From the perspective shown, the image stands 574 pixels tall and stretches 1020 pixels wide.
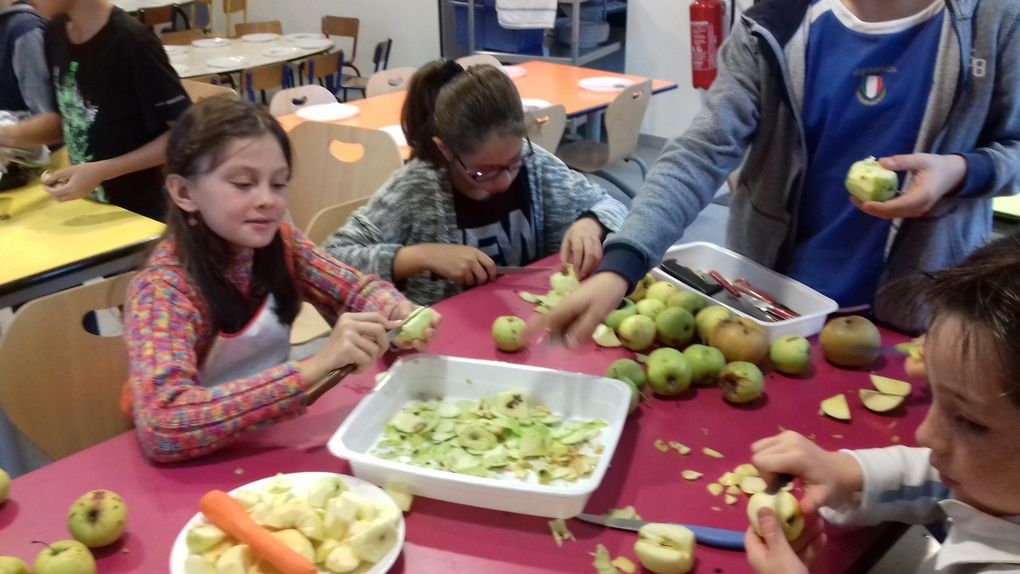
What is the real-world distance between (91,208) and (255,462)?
4.77 ft

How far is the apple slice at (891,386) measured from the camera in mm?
1168

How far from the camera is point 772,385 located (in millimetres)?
1232

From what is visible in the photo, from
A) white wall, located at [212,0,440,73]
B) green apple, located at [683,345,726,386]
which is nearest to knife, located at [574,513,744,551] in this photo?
green apple, located at [683,345,726,386]

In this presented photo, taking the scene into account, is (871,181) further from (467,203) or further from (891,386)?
(467,203)

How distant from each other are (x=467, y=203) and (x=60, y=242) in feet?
3.38

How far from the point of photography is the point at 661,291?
55.7 inches

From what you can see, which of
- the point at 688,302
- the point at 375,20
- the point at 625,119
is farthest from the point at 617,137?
the point at 375,20

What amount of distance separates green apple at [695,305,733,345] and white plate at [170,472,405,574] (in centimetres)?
61

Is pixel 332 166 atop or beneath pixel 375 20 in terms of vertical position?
beneath

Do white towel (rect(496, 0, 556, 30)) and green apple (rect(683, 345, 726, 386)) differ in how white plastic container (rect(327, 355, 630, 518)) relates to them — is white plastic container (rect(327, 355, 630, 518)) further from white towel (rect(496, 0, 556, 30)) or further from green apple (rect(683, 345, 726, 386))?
white towel (rect(496, 0, 556, 30))

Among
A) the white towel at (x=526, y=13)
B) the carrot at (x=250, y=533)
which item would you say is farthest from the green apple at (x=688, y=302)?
the white towel at (x=526, y=13)

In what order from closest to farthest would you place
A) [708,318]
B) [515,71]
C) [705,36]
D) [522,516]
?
[522,516]
[708,318]
[515,71]
[705,36]

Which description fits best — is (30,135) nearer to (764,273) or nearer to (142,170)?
(142,170)

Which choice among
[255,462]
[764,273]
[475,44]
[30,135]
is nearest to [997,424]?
[764,273]
